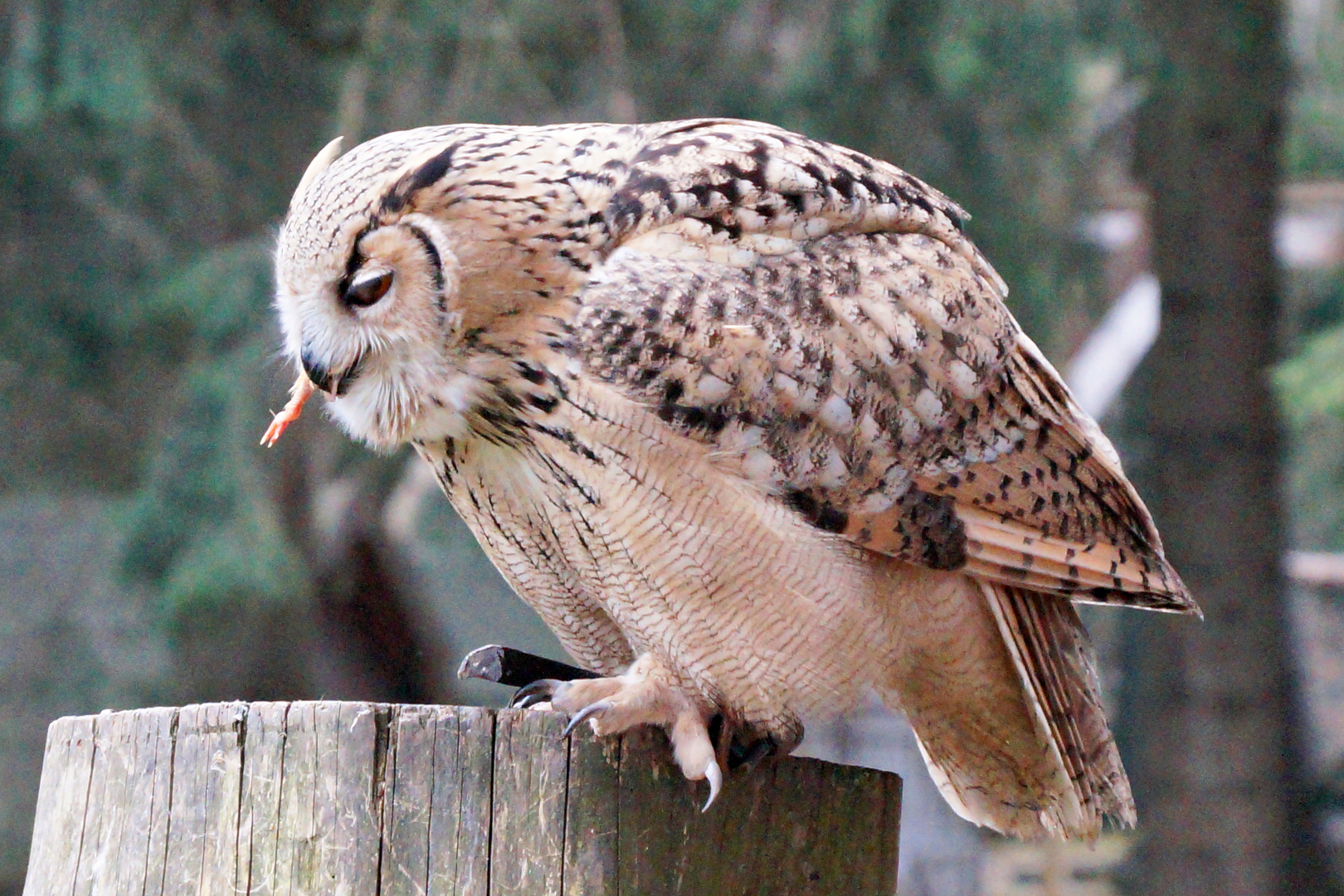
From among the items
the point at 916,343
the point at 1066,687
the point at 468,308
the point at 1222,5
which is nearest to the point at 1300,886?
the point at 1222,5

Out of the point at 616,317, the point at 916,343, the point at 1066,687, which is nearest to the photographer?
the point at 616,317

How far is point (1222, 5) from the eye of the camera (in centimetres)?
724

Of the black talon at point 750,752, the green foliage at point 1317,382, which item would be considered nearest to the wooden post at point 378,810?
the black talon at point 750,752

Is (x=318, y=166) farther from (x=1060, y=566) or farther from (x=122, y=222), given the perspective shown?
(x=122, y=222)

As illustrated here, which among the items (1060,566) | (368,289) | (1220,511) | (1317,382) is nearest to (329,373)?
(368,289)

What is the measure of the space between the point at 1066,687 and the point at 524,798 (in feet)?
4.31

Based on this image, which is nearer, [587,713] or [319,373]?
[587,713]

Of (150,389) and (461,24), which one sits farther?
(150,389)

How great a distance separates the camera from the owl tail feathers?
2967 millimetres

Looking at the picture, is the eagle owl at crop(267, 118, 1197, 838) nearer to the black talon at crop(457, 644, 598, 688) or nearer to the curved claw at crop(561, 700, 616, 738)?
the curved claw at crop(561, 700, 616, 738)

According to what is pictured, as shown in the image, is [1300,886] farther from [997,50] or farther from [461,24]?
[461,24]

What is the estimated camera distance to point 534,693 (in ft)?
8.38

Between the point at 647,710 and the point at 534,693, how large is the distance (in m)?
0.21

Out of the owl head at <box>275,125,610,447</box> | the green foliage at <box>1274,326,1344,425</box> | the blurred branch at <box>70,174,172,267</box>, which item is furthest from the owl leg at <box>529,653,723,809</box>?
the blurred branch at <box>70,174,172,267</box>
